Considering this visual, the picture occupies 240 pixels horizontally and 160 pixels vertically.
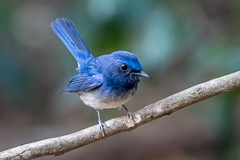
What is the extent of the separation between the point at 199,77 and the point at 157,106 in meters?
1.33

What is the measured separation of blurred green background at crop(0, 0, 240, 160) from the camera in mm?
3938

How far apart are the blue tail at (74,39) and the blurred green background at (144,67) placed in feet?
0.34

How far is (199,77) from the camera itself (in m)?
4.30

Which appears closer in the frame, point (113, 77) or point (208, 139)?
point (113, 77)

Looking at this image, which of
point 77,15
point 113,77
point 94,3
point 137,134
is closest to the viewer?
point 113,77

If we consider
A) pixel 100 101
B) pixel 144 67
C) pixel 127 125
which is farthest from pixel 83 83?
pixel 127 125

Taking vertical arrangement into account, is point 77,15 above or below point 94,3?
above

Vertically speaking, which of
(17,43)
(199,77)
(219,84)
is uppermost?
(17,43)

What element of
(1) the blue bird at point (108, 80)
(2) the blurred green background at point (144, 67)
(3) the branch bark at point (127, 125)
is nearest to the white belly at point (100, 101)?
(1) the blue bird at point (108, 80)

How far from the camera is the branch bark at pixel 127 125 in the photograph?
9.57 feet

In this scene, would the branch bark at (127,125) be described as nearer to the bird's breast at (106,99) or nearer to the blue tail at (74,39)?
the bird's breast at (106,99)

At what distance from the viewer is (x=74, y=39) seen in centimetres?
433

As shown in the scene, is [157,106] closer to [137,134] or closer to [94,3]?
[94,3]

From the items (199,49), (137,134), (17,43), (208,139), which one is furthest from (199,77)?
(17,43)
